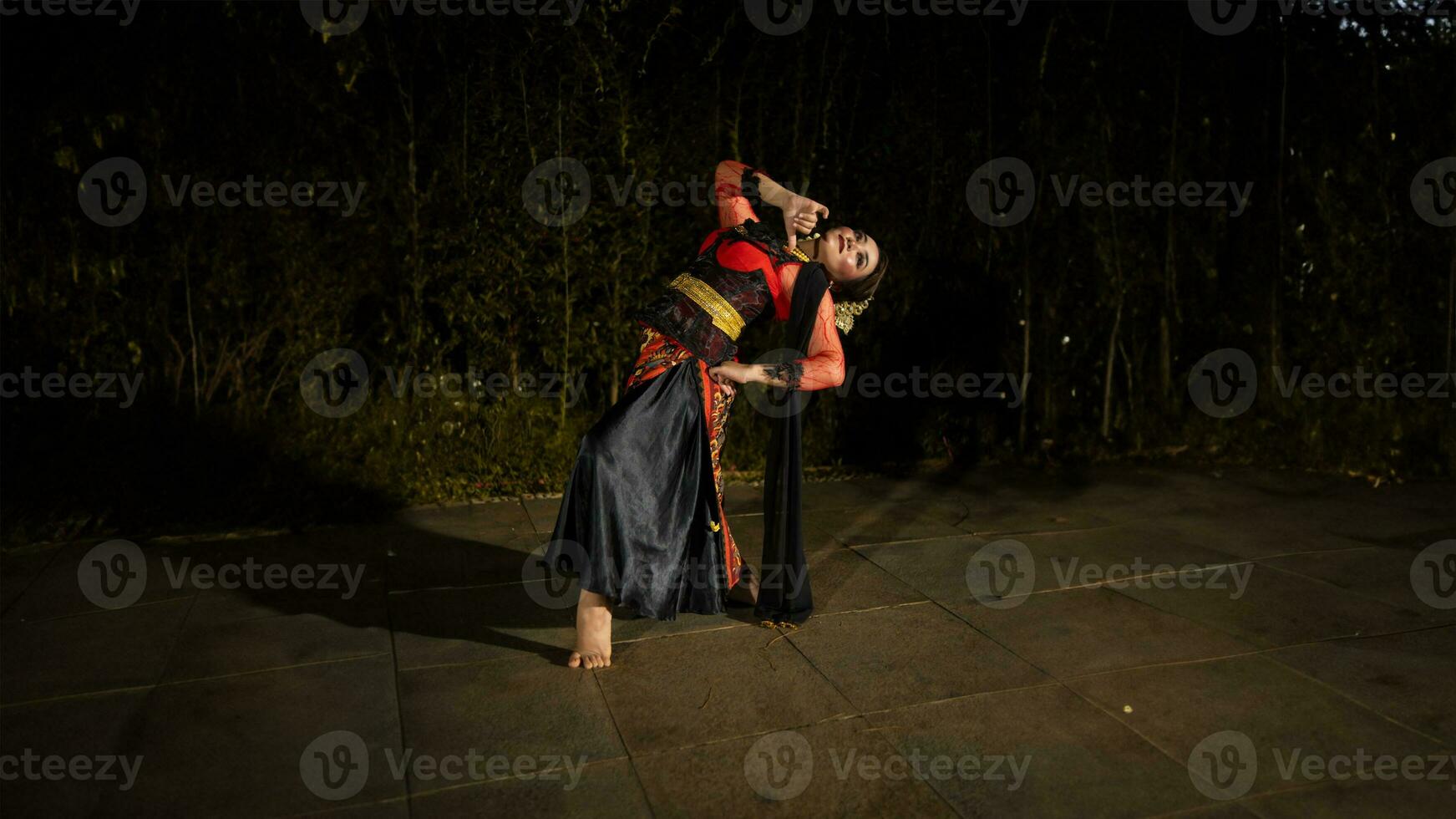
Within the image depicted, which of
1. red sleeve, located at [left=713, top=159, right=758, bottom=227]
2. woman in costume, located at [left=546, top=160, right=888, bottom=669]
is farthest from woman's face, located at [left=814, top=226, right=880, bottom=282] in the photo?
red sleeve, located at [left=713, top=159, right=758, bottom=227]

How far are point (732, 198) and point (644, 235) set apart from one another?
8.88ft

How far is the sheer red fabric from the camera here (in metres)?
3.50

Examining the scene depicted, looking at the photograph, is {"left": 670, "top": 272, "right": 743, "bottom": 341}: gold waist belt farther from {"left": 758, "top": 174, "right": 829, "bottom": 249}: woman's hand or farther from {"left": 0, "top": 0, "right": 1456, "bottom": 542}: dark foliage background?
{"left": 0, "top": 0, "right": 1456, "bottom": 542}: dark foliage background

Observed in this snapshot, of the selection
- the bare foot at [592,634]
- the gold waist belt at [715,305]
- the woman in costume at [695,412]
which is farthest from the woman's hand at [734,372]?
the bare foot at [592,634]

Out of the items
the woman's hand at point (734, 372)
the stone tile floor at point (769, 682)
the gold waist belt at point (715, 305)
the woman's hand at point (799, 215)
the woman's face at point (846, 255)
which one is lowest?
the stone tile floor at point (769, 682)

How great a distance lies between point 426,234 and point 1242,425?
Result: 18.1 feet

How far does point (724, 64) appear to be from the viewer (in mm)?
6695

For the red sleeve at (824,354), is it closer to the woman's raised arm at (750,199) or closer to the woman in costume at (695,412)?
the woman in costume at (695,412)

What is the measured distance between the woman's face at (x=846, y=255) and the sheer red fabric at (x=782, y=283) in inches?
4.5

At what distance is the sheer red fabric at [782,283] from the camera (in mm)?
3496

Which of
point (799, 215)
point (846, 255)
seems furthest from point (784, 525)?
point (799, 215)

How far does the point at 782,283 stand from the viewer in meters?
3.62

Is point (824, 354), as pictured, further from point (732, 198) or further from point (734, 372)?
point (732, 198)

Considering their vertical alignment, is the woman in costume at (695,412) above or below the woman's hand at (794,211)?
below
